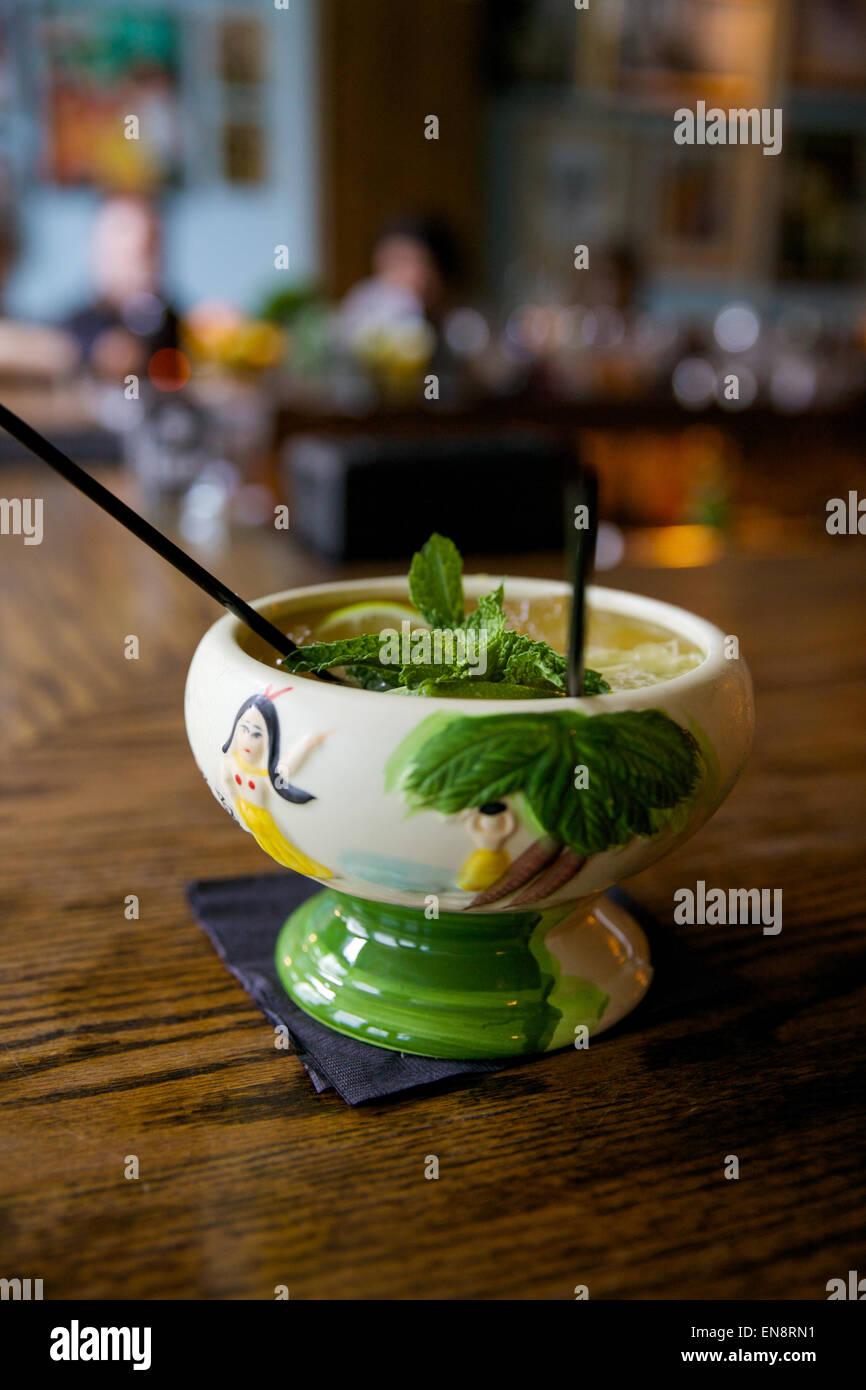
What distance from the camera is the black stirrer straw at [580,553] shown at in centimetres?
42

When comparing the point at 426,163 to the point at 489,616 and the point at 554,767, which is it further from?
the point at 554,767

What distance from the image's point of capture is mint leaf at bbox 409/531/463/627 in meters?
0.56

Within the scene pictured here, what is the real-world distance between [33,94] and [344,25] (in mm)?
1625

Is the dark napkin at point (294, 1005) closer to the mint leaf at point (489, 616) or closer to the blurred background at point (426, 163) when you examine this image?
the mint leaf at point (489, 616)

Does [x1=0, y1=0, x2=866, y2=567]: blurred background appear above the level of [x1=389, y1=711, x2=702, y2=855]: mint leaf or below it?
above

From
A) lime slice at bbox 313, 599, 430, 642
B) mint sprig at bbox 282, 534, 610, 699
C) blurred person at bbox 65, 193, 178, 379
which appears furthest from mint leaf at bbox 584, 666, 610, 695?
blurred person at bbox 65, 193, 178, 379

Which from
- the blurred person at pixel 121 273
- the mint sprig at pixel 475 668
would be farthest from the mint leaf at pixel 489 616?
the blurred person at pixel 121 273

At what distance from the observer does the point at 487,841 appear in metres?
0.44

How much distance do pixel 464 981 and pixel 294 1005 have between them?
0.28 feet

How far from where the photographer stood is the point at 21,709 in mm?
973

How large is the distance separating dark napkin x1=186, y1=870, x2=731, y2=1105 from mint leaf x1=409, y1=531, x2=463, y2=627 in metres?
0.19

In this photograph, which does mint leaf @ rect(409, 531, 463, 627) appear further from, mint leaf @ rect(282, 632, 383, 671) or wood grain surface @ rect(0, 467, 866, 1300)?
wood grain surface @ rect(0, 467, 866, 1300)

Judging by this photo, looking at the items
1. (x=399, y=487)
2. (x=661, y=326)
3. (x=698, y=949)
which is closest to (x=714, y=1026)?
(x=698, y=949)

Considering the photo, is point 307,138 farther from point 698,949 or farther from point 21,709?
point 698,949
